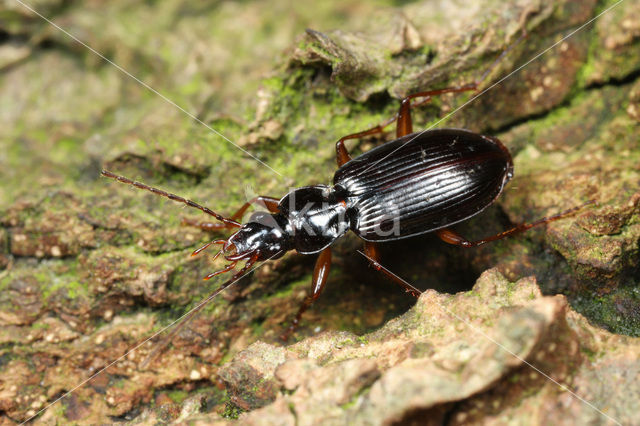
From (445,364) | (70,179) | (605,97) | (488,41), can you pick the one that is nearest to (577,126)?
(605,97)

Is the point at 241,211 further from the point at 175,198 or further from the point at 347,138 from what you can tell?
the point at 347,138

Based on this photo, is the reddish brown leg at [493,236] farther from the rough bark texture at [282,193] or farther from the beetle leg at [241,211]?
the beetle leg at [241,211]

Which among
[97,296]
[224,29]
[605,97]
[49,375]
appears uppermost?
[224,29]

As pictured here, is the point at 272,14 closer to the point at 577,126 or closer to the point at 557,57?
the point at 557,57

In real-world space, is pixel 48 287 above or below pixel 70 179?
below

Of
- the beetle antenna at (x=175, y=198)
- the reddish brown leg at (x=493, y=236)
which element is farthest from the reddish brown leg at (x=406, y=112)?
the beetle antenna at (x=175, y=198)

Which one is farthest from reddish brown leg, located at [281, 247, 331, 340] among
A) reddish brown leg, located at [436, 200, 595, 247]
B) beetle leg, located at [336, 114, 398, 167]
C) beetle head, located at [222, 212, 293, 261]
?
reddish brown leg, located at [436, 200, 595, 247]

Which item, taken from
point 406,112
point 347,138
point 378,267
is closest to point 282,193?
point 347,138
